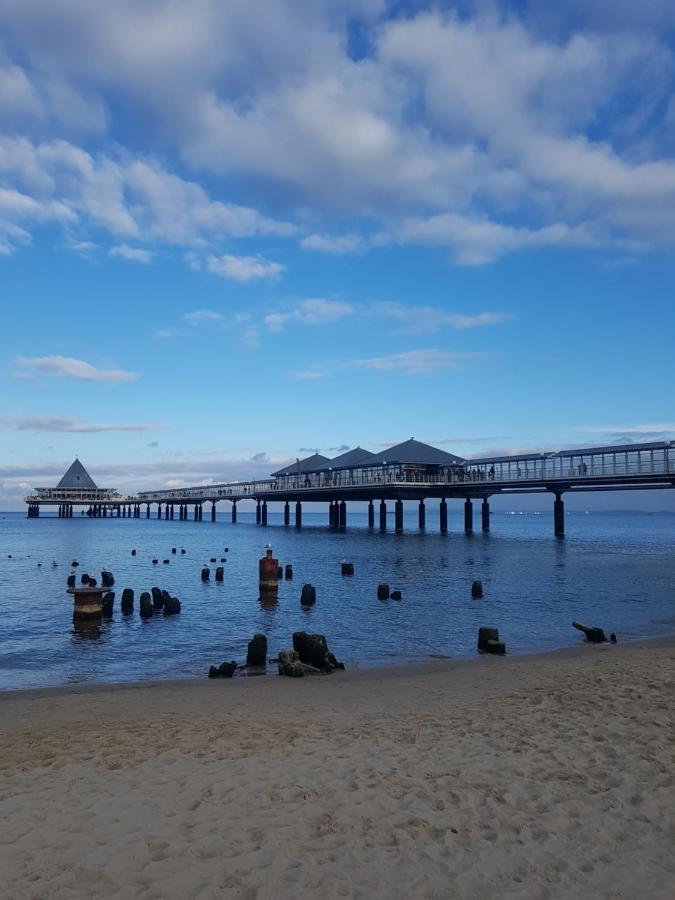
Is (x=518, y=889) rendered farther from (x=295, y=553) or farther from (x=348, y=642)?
(x=295, y=553)

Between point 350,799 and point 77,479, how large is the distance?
577 ft

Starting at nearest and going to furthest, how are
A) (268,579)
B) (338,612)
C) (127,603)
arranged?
1. (338,612)
2. (127,603)
3. (268,579)

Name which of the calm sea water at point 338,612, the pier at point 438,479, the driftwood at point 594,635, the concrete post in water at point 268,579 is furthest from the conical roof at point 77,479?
the driftwood at point 594,635

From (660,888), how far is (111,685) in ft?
42.3

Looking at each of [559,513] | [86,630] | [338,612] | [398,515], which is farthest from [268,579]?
[398,515]

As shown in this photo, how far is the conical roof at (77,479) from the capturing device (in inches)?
6629

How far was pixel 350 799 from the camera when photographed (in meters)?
6.78

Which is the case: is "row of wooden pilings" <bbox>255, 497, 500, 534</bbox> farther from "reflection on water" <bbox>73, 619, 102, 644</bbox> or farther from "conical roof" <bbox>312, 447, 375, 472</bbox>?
"reflection on water" <bbox>73, 619, 102, 644</bbox>

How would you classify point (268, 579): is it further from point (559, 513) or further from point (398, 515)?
point (398, 515)

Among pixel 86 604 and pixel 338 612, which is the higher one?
pixel 86 604

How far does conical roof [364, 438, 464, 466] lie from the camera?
266ft

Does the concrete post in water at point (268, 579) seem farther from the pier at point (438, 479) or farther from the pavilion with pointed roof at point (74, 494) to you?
the pavilion with pointed roof at point (74, 494)

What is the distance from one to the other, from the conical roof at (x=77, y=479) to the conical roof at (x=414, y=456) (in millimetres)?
106826

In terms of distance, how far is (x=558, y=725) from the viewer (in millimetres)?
9586
